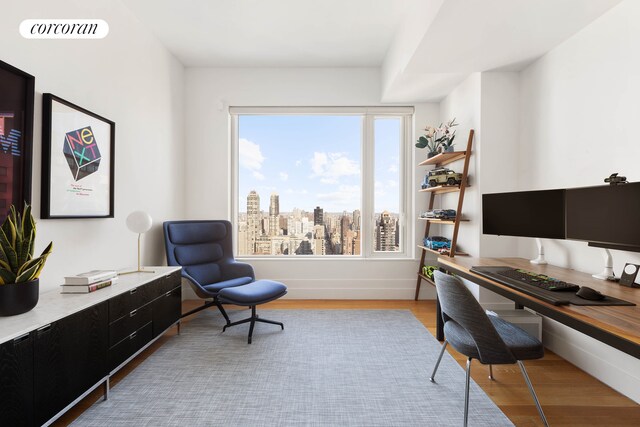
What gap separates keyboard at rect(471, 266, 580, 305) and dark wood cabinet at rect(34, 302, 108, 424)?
232cm

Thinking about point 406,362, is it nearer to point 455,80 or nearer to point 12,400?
point 12,400

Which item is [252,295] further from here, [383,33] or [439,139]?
[383,33]

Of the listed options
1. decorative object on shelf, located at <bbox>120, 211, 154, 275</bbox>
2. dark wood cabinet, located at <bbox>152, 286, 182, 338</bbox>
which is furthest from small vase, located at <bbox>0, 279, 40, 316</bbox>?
decorative object on shelf, located at <bbox>120, 211, 154, 275</bbox>

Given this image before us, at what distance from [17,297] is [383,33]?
358 cm

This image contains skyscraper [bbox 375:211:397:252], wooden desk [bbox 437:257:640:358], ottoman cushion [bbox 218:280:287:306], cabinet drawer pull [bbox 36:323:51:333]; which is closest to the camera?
wooden desk [bbox 437:257:640:358]

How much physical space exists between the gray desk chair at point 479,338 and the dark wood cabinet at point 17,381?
199cm

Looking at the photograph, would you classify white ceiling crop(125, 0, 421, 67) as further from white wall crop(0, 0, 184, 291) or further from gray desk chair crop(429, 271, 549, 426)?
gray desk chair crop(429, 271, 549, 426)

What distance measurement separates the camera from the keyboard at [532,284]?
1.59 m

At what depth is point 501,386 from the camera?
2.19 metres

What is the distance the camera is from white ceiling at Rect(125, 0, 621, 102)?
7.41ft

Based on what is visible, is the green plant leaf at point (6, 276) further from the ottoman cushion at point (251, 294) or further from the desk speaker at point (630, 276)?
the desk speaker at point (630, 276)

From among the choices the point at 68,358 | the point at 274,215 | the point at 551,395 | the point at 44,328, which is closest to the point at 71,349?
the point at 68,358

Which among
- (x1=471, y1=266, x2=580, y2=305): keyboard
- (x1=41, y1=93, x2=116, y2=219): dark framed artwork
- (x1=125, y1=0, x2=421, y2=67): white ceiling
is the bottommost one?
(x1=471, y1=266, x2=580, y2=305): keyboard

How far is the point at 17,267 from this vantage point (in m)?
1.62
